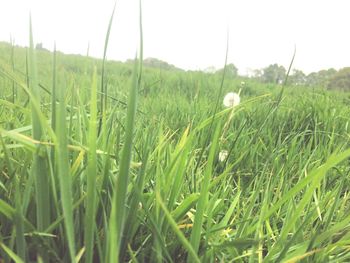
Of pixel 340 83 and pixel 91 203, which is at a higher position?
pixel 340 83

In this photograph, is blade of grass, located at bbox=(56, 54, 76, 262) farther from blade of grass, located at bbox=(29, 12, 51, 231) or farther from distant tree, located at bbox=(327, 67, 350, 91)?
distant tree, located at bbox=(327, 67, 350, 91)

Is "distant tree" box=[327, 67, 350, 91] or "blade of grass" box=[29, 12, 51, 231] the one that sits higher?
"distant tree" box=[327, 67, 350, 91]

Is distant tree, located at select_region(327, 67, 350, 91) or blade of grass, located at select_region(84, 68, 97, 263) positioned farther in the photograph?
distant tree, located at select_region(327, 67, 350, 91)

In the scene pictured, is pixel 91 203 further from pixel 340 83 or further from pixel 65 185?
pixel 340 83

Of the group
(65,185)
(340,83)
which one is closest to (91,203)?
(65,185)

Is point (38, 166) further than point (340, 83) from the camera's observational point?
No

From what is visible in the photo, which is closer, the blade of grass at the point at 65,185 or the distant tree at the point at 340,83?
the blade of grass at the point at 65,185

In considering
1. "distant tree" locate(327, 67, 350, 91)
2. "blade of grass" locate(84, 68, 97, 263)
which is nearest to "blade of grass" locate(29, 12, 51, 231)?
"blade of grass" locate(84, 68, 97, 263)

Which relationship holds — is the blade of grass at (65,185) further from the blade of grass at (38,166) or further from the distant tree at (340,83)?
the distant tree at (340,83)

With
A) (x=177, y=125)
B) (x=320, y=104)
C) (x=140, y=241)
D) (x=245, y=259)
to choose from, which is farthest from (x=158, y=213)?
(x=320, y=104)

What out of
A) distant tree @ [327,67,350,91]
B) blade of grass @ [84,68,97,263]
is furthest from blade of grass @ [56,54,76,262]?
distant tree @ [327,67,350,91]

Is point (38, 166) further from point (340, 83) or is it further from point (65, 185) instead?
point (340, 83)

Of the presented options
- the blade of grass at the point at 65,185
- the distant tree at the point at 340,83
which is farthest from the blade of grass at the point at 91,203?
the distant tree at the point at 340,83

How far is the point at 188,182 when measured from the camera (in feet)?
2.97
